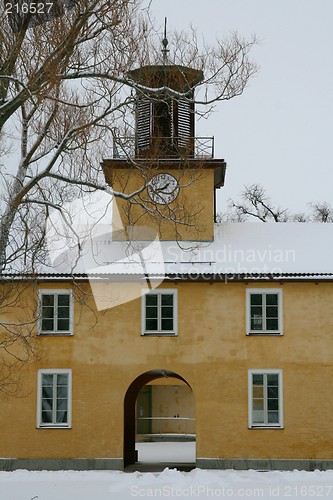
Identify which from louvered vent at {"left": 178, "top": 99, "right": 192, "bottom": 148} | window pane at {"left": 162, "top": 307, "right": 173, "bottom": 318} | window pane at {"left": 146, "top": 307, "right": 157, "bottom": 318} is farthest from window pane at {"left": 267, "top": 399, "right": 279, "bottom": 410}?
louvered vent at {"left": 178, "top": 99, "right": 192, "bottom": 148}

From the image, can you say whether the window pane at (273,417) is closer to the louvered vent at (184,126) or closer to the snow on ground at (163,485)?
the snow on ground at (163,485)

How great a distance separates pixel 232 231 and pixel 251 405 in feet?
22.1

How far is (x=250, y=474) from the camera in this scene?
22.6 meters

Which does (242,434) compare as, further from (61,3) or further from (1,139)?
(61,3)

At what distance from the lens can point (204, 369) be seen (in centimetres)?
2469

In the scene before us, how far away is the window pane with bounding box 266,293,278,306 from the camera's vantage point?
25.0 meters

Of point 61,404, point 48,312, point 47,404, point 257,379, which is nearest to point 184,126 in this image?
point 48,312

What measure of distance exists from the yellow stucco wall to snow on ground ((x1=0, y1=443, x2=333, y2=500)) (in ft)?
3.53

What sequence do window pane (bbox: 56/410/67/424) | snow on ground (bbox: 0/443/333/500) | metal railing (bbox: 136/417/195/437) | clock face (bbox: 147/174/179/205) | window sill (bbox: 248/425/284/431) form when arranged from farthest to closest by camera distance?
metal railing (bbox: 136/417/195/437), window pane (bbox: 56/410/67/424), window sill (bbox: 248/425/284/431), snow on ground (bbox: 0/443/333/500), clock face (bbox: 147/174/179/205)

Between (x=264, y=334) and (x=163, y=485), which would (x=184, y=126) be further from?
(x=163, y=485)

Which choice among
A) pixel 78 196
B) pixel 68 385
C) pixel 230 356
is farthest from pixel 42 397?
pixel 78 196

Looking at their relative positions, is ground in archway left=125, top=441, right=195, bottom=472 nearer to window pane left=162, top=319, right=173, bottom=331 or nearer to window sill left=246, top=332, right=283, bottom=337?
window pane left=162, top=319, right=173, bottom=331

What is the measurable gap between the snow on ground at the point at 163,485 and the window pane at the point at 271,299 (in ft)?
16.3

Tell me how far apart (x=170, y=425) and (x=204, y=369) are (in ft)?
65.8
